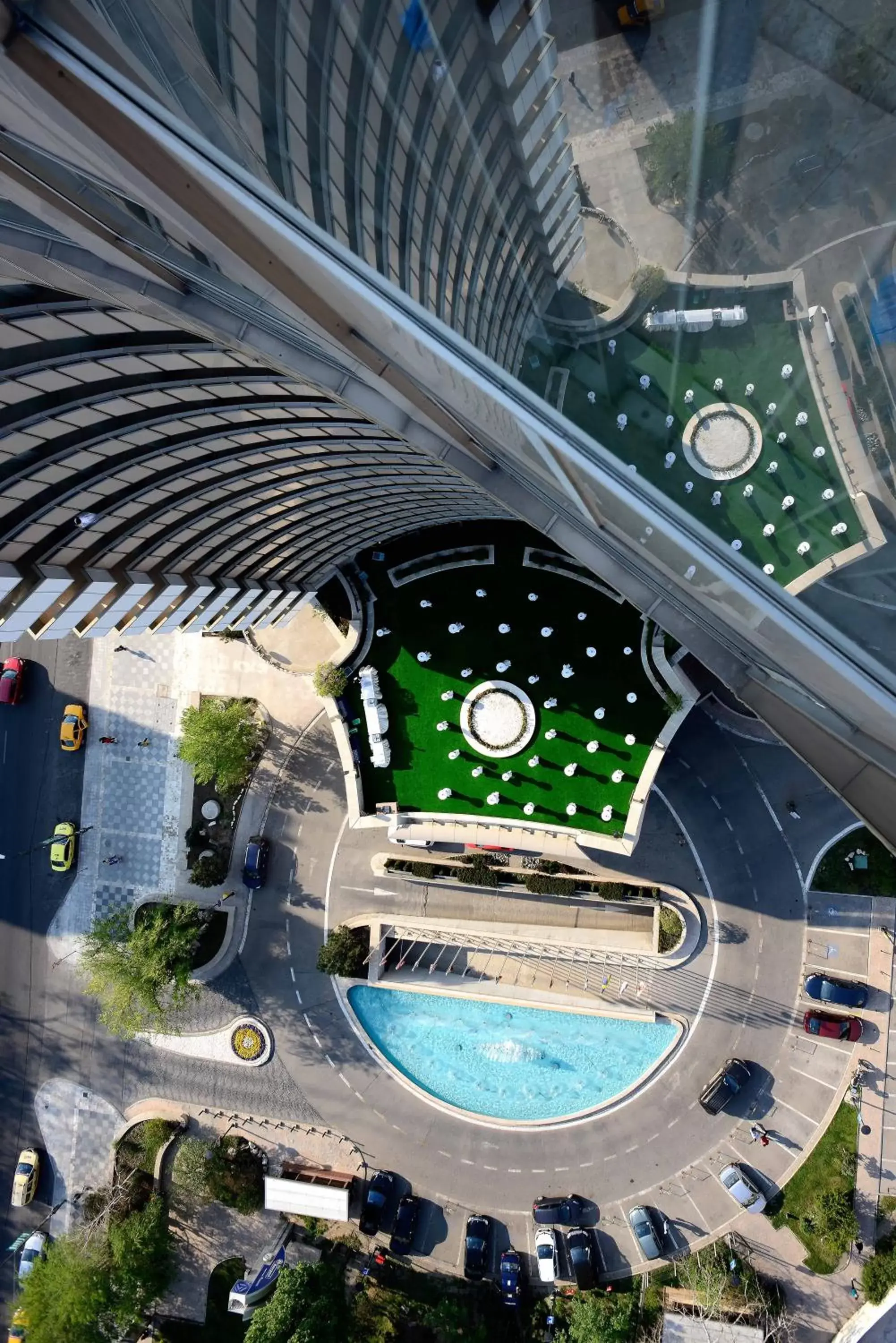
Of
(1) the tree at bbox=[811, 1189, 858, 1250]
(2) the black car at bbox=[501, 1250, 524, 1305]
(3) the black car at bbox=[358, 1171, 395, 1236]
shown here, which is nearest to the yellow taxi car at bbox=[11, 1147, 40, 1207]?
(3) the black car at bbox=[358, 1171, 395, 1236]

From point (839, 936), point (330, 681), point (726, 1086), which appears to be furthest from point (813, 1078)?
point (330, 681)

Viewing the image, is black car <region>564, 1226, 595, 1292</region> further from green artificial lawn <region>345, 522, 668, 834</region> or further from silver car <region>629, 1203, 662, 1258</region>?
green artificial lawn <region>345, 522, 668, 834</region>

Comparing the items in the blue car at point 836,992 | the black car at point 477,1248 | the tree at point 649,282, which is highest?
the tree at point 649,282

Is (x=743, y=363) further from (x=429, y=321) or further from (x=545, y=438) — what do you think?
(x=429, y=321)

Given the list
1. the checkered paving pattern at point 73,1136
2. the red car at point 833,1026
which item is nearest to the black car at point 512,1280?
the red car at point 833,1026

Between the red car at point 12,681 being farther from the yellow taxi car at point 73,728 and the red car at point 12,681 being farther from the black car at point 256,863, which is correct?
the black car at point 256,863

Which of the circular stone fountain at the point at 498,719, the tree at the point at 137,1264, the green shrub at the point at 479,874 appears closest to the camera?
the circular stone fountain at the point at 498,719

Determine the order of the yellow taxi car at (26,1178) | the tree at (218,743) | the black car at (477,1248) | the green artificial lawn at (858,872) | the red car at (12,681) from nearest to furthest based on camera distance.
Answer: the green artificial lawn at (858,872)
the black car at (477,1248)
the tree at (218,743)
the yellow taxi car at (26,1178)
the red car at (12,681)
